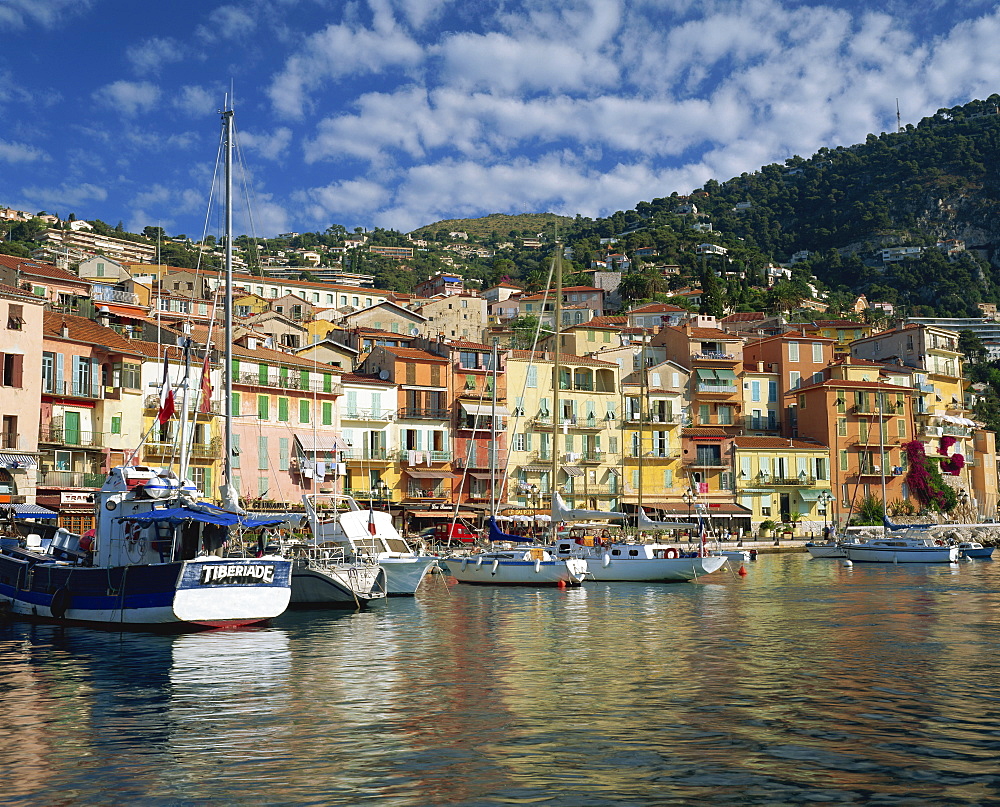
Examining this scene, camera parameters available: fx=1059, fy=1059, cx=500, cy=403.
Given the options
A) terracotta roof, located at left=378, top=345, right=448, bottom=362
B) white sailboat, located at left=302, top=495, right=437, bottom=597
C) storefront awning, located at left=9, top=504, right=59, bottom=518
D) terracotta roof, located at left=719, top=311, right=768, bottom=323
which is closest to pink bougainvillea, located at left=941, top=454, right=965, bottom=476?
terracotta roof, located at left=719, top=311, right=768, bottom=323

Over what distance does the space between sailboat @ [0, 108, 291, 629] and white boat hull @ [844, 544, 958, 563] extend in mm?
45765

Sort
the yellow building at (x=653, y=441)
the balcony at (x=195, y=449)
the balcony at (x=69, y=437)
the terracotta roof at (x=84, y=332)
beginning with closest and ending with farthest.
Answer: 1. the balcony at (x=69, y=437)
2. the terracotta roof at (x=84, y=332)
3. the balcony at (x=195, y=449)
4. the yellow building at (x=653, y=441)

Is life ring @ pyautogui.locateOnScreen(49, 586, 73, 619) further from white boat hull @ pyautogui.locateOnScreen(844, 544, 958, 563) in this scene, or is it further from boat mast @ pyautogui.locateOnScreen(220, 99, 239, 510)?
white boat hull @ pyautogui.locateOnScreen(844, 544, 958, 563)

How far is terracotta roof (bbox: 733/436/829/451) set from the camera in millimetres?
84688

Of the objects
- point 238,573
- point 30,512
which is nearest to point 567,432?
point 30,512

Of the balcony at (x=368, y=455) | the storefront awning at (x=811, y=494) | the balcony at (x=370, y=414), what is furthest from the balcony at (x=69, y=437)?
the storefront awning at (x=811, y=494)

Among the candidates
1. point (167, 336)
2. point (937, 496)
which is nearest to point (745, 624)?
point (167, 336)

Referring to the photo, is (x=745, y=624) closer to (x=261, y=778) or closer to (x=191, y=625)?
(x=191, y=625)

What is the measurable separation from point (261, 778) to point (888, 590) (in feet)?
123

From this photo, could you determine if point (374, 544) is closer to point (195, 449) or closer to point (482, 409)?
point (195, 449)

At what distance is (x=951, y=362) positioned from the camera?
339 ft

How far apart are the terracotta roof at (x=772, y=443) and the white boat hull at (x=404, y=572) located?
1938 inches

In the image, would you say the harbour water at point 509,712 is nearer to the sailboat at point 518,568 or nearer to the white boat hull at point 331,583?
the white boat hull at point 331,583

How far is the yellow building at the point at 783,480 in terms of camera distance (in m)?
84.1
